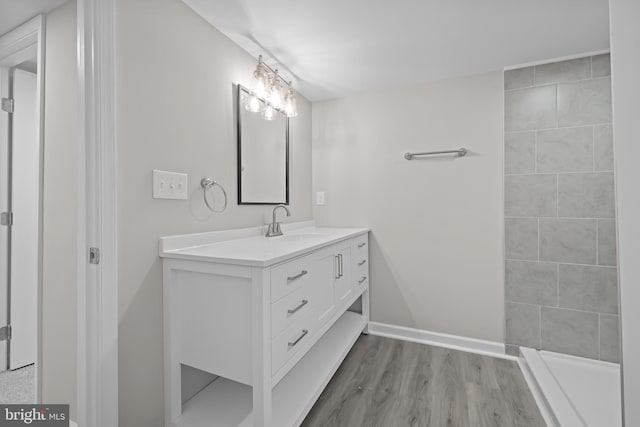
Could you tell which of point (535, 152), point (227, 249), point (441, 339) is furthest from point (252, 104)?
point (441, 339)

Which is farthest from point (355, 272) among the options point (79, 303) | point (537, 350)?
point (79, 303)

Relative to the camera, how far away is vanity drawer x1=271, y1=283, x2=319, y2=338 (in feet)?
3.52

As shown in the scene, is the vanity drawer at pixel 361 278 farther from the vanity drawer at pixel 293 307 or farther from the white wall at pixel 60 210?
the white wall at pixel 60 210

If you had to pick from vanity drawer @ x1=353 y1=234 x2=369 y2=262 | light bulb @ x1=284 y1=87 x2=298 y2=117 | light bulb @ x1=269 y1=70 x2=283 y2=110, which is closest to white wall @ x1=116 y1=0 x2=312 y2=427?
light bulb @ x1=269 y1=70 x2=283 y2=110

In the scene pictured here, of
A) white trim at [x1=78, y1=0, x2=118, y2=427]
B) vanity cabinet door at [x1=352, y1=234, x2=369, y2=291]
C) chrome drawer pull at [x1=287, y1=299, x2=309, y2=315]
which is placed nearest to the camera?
white trim at [x1=78, y1=0, x2=118, y2=427]

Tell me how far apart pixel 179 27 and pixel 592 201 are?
2.61 meters

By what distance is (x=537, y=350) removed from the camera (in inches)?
74.2

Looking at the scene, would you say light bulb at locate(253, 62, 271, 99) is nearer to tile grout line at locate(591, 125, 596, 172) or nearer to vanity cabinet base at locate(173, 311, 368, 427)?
vanity cabinet base at locate(173, 311, 368, 427)

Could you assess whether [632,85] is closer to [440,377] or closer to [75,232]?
[440,377]

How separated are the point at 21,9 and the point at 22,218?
1.26 metres

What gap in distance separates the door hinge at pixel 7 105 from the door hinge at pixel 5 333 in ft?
4.69

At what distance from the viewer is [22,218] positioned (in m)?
1.83

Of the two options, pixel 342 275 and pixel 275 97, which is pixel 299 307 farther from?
pixel 275 97

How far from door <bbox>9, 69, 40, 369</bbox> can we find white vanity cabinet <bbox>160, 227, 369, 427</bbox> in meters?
1.35
